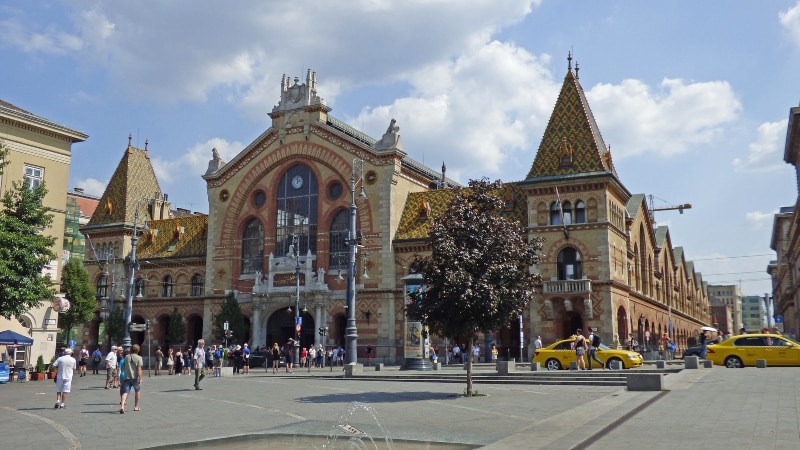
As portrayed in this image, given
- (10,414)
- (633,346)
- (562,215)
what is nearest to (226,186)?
(562,215)

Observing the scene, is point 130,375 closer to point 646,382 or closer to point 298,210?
point 646,382

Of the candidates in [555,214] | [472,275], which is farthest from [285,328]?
[472,275]

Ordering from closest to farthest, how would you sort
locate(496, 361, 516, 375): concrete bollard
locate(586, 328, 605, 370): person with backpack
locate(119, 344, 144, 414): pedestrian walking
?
locate(119, 344, 144, 414): pedestrian walking, locate(496, 361, 516, 375): concrete bollard, locate(586, 328, 605, 370): person with backpack

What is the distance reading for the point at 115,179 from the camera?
6594 cm

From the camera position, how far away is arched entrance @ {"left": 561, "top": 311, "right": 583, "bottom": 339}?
46031mm

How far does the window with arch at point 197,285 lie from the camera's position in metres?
58.8

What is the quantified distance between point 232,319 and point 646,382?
125 ft

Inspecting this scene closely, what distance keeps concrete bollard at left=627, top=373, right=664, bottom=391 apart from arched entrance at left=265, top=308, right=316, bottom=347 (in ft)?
119

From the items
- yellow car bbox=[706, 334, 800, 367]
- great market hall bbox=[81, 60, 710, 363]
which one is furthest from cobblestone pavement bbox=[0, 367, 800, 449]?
great market hall bbox=[81, 60, 710, 363]

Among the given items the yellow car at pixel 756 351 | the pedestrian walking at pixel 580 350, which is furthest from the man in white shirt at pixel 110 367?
the yellow car at pixel 756 351

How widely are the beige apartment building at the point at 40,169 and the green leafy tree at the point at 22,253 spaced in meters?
7.42

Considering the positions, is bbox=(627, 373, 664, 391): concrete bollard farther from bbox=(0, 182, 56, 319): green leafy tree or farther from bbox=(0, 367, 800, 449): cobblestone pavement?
bbox=(0, 182, 56, 319): green leafy tree

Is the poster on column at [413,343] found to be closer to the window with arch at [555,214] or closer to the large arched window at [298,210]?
the window with arch at [555,214]

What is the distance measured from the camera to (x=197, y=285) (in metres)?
58.9
